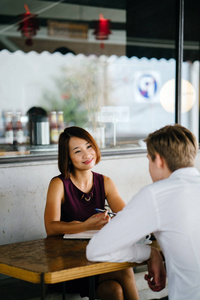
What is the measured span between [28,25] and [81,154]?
13.7ft

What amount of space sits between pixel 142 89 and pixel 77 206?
3627mm

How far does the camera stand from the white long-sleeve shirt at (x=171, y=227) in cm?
151

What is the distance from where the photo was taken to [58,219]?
2.22m

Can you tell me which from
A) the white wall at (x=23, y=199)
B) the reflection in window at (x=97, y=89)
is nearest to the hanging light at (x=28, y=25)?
the reflection in window at (x=97, y=89)

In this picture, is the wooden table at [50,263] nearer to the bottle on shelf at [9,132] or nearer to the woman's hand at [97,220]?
the woman's hand at [97,220]

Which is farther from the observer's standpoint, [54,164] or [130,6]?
[130,6]

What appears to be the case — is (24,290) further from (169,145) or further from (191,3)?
(191,3)

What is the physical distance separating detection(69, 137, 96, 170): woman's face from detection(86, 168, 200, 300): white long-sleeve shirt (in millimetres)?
828

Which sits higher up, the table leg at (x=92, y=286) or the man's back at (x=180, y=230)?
the man's back at (x=180, y=230)

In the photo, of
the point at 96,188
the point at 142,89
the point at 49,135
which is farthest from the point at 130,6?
the point at 96,188

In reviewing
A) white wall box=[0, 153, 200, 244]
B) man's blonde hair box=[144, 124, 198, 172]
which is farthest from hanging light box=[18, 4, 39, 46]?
man's blonde hair box=[144, 124, 198, 172]

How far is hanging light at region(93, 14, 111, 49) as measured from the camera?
21.5 ft

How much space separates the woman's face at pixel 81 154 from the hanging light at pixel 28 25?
3745mm

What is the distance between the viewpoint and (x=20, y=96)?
17.1ft
